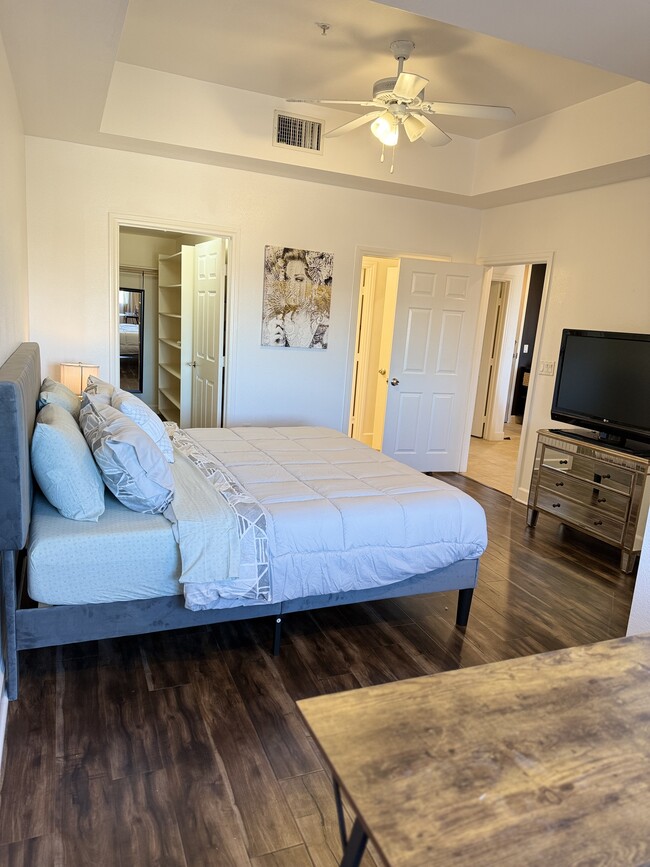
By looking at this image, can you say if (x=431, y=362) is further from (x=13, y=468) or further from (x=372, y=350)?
(x=13, y=468)

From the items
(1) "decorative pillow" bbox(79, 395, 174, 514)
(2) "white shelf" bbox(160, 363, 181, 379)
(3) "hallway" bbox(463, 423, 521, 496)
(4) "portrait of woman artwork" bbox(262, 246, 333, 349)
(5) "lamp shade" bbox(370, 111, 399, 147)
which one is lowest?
(3) "hallway" bbox(463, 423, 521, 496)

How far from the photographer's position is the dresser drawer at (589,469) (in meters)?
3.77

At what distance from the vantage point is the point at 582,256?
15.0ft

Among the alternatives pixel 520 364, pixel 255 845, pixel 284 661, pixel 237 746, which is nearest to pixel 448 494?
pixel 284 661

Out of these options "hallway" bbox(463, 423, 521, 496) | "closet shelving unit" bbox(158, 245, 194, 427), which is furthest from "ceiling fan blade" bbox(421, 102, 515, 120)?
"closet shelving unit" bbox(158, 245, 194, 427)

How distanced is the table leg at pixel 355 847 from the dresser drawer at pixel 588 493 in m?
3.27

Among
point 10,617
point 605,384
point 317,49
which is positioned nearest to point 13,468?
point 10,617

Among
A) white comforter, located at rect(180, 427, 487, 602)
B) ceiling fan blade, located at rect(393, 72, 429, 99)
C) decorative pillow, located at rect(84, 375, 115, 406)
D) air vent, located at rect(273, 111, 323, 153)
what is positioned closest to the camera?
white comforter, located at rect(180, 427, 487, 602)

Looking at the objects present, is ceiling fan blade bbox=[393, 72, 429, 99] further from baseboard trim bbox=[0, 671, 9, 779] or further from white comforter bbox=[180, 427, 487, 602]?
baseboard trim bbox=[0, 671, 9, 779]

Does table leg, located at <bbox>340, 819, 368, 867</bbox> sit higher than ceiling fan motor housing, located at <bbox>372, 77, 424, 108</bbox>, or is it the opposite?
ceiling fan motor housing, located at <bbox>372, 77, 424, 108</bbox>

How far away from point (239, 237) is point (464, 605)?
137 inches

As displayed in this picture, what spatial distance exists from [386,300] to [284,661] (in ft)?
14.6

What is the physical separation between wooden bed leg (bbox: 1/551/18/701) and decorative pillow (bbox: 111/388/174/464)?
898 millimetres

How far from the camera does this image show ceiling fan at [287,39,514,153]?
315cm
